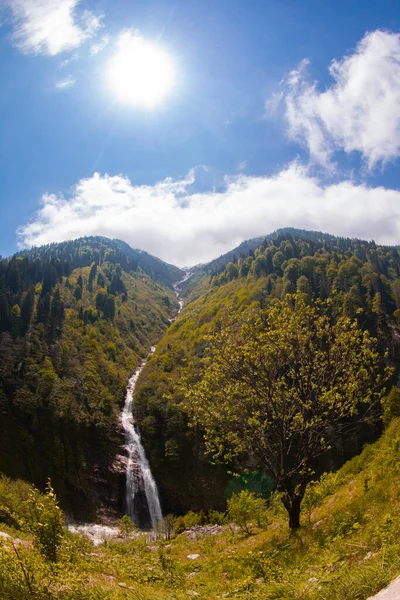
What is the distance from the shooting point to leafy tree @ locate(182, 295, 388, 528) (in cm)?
1738

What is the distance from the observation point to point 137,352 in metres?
198

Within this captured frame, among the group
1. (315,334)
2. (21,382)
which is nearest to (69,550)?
(315,334)

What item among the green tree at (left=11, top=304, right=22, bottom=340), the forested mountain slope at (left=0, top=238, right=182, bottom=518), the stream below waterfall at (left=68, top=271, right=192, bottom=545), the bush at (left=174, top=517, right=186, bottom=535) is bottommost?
the stream below waterfall at (left=68, top=271, right=192, bottom=545)

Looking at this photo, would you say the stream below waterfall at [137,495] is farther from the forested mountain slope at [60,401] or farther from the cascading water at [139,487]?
the forested mountain slope at [60,401]

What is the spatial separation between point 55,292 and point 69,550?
615 feet

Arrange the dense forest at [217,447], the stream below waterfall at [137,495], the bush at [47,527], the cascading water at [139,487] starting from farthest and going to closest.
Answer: the cascading water at [139,487] → the stream below waterfall at [137,495] → the dense forest at [217,447] → the bush at [47,527]

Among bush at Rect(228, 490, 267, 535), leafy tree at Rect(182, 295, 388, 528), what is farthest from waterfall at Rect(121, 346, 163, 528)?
leafy tree at Rect(182, 295, 388, 528)

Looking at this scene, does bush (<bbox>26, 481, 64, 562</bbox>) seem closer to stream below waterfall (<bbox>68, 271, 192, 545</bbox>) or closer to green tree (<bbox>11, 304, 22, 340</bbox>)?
stream below waterfall (<bbox>68, 271, 192, 545</bbox>)

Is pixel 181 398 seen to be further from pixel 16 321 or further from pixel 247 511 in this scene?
pixel 16 321

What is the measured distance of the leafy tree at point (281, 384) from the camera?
57.0ft

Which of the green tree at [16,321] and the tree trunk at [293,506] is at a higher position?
the green tree at [16,321]

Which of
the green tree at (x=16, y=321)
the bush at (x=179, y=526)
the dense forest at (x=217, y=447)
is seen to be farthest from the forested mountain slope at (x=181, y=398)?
the green tree at (x=16, y=321)

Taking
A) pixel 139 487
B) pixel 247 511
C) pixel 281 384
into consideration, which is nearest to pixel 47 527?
pixel 281 384

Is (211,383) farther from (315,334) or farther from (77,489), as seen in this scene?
(77,489)
